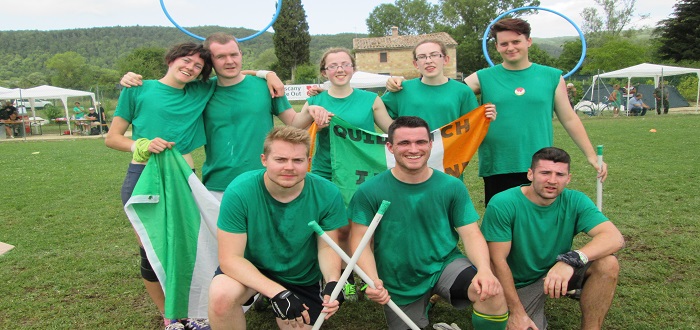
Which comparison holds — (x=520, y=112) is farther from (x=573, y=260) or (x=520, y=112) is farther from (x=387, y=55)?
(x=387, y=55)

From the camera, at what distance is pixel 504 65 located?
422 centimetres

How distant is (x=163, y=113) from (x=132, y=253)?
2.80 m

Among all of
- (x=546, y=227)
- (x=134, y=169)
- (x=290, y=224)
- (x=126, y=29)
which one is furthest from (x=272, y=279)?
(x=126, y=29)

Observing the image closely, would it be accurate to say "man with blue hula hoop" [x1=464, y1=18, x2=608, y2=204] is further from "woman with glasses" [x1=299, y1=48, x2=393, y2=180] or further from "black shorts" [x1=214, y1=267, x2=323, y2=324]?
"black shorts" [x1=214, y1=267, x2=323, y2=324]

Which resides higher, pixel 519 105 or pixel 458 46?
pixel 458 46

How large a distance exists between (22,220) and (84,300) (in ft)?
13.1

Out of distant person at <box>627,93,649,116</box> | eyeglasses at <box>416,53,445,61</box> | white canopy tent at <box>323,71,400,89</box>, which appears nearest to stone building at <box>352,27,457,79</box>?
white canopy tent at <box>323,71,400,89</box>

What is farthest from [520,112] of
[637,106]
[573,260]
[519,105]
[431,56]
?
[637,106]

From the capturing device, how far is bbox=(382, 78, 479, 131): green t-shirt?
4.20 m

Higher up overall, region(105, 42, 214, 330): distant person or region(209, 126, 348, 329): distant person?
region(105, 42, 214, 330): distant person

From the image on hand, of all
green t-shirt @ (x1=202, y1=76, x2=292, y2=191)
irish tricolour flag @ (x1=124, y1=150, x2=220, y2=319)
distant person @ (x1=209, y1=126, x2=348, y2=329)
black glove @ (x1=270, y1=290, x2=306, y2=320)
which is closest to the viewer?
black glove @ (x1=270, y1=290, x2=306, y2=320)

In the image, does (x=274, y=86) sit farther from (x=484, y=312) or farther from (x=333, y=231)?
(x=484, y=312)

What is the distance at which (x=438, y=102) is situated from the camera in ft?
13.8

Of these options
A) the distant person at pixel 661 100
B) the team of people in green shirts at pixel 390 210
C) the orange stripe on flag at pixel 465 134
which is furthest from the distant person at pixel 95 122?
the distant person at pixel 661 100
